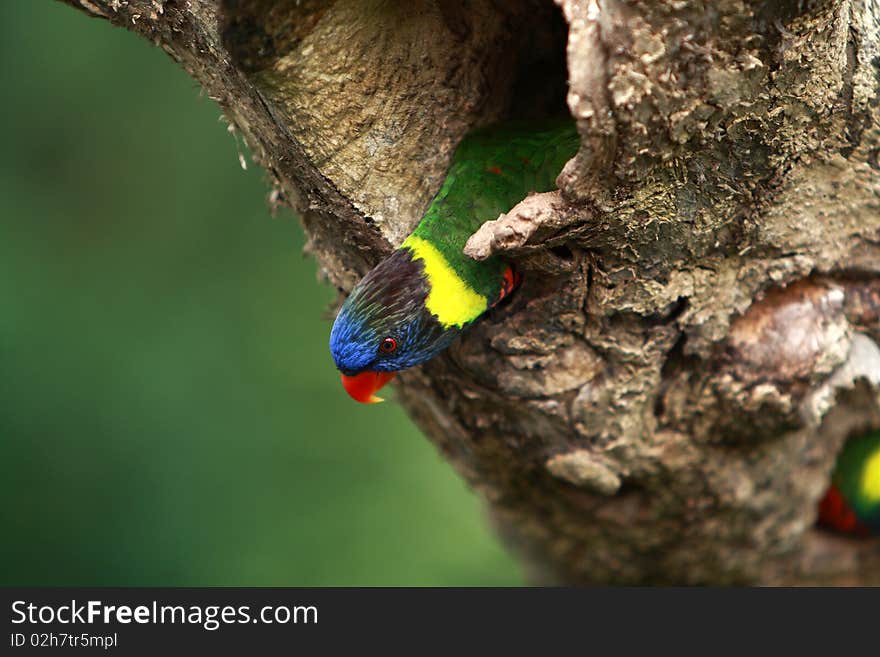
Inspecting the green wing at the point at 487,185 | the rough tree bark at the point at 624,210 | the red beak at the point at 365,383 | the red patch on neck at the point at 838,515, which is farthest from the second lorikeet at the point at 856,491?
the red beak at the point at 365,383

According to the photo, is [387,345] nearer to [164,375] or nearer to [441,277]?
[441,277]

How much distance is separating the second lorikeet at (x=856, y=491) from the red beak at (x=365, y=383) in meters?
1.73

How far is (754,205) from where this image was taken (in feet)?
5.39

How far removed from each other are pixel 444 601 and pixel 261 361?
6.80ft

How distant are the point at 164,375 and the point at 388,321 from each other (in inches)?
85.0

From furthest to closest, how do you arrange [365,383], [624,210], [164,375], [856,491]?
1. [164,375]
2. [856,491]
3. [365,383]
4. [624,210]

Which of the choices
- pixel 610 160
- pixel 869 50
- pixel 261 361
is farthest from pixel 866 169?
pixel 261 361

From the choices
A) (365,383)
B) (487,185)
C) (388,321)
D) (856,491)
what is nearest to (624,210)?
(487,185)

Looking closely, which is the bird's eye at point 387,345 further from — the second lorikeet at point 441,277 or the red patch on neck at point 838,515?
the red patch on neck at point 838,515

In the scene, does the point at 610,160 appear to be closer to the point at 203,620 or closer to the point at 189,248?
the point at 203,620

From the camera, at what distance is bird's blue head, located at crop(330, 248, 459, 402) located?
5.08 feet

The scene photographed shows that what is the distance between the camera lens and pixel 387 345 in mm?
1571

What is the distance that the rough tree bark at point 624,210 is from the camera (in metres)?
1.37

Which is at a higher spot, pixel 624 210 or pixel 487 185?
pixel 487 185
